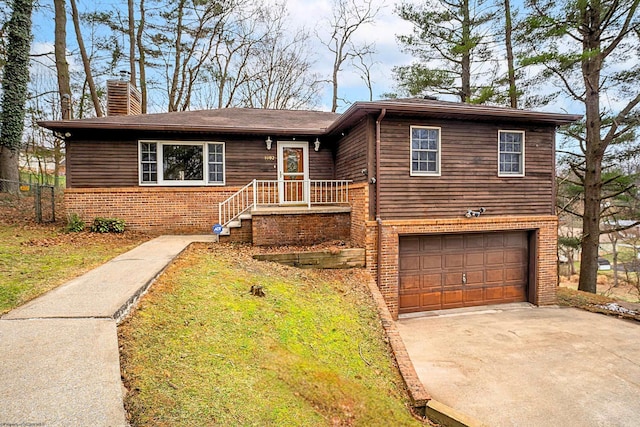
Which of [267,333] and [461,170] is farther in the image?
[461,170]

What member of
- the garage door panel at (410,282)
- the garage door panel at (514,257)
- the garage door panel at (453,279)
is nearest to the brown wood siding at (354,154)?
the garage door panel at (410,282)

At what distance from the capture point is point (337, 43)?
20.8 m

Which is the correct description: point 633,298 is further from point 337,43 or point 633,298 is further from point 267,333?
point 267,333

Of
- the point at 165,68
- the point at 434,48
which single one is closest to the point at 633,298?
the point at 434,48

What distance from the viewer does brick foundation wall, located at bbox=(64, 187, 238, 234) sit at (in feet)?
30.4

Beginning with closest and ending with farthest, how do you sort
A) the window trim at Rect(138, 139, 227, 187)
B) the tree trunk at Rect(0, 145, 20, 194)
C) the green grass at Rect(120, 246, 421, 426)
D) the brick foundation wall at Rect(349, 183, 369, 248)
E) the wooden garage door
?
the green grass at Rect(120, 246, 421, 426), the brick foundation wall at Rect(349, 183, 369, 248), the wooden garage door, the window trim at Rect(138, 139, 227, 187), the tree trunk at Rect(0, 145, 20, 194)

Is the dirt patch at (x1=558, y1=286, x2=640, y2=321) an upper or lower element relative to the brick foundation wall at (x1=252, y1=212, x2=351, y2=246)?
lower

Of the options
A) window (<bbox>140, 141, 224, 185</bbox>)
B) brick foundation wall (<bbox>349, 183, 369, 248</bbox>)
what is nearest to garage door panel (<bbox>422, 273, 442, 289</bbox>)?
brick foundation wall (<bbox>349, 183, 369, 248</bbox>)

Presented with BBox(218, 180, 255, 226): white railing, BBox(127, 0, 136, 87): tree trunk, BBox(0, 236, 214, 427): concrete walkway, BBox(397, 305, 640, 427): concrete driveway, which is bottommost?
BBox(397, 305, 640, 427): concrete driveway

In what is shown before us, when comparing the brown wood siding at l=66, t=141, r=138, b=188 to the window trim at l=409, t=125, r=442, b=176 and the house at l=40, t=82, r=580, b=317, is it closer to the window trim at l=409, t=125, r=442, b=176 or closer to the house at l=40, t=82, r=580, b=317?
the house at l=40, t=82, r=580, b=317

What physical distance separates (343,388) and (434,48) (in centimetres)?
1580

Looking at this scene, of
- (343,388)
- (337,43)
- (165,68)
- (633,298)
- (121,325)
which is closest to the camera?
(121,325)

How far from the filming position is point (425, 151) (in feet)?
26.5

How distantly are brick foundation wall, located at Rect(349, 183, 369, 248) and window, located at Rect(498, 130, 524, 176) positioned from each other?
3.69 m
